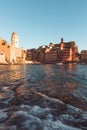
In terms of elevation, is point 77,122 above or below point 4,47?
below

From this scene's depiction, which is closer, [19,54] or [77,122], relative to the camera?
[77,122]

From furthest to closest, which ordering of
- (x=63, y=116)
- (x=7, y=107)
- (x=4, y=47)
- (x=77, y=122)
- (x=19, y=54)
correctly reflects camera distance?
(x=19, y=54) → (x=4, y=47) → (x=7, y=107) → (x=63, y=116) → (x=77, y=122)

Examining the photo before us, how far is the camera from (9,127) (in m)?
7.91

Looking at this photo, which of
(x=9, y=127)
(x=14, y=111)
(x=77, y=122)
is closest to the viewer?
(x=9, y=127)

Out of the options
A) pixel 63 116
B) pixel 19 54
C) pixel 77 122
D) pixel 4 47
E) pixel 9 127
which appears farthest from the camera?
pixel 19 54

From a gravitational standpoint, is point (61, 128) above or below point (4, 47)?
below

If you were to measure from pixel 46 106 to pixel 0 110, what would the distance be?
289cm

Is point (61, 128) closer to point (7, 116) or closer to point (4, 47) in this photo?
point (7, 116)

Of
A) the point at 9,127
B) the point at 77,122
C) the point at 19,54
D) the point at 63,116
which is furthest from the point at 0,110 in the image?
the point at 19,54

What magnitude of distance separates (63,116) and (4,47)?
6397 inches

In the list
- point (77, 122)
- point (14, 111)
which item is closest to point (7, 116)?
point (14, 111)

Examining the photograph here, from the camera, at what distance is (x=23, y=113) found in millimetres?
9617

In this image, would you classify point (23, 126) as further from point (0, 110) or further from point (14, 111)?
point (0, 110)

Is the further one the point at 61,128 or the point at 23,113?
the point at 23,113
